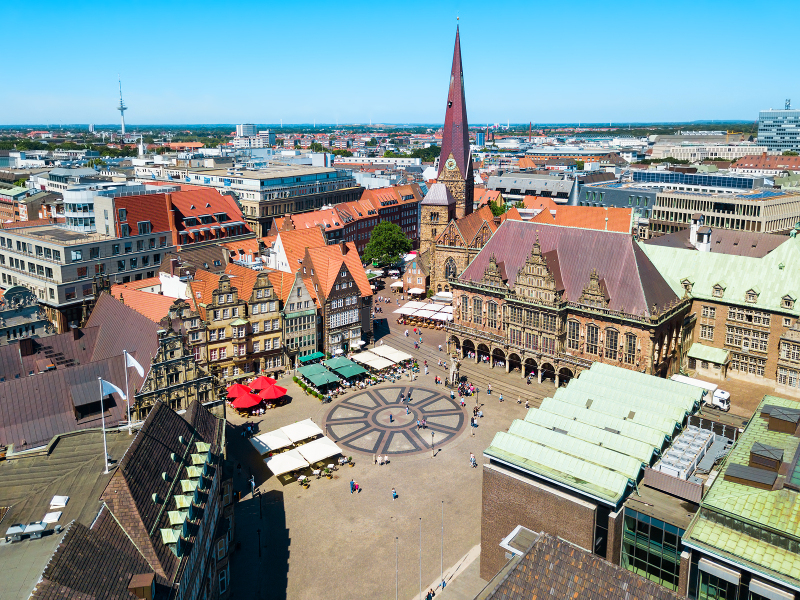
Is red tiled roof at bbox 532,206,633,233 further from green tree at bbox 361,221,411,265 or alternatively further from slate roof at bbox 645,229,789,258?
green tree at bbox 361,221,411,265

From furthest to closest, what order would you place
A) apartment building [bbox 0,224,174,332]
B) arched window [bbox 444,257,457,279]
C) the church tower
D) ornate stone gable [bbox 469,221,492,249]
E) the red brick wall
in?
1. the church tower
2. arched window [bbox 444,257,457,279]
3. ornate stone gable [bbox 469,221,492,249]
4. apartment building [bbox 0,224,174,332]
5. the red brick wall

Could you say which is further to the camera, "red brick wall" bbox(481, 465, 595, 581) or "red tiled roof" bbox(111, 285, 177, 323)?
"red tiled roof" bbox(111, 285, 177, 323)

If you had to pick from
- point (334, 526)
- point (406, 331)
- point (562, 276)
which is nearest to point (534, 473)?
point (334, 526)

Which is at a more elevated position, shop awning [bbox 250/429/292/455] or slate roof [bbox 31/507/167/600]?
slate roof [bbox 31/507/167/600]

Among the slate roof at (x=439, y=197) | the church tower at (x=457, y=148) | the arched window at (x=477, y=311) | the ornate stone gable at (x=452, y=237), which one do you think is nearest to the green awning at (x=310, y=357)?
the arched window at (x=477, y=311)

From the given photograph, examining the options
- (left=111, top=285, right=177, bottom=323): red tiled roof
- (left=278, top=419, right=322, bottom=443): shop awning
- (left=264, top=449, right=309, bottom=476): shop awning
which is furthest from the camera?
(left=111, top=285, right=177, bottom=323): red tiled roof

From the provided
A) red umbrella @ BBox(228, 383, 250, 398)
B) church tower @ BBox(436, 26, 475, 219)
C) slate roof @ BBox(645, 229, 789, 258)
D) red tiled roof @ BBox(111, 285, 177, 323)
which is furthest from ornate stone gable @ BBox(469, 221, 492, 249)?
red tiled roof @ BBox(111, 285, 177, 323)
